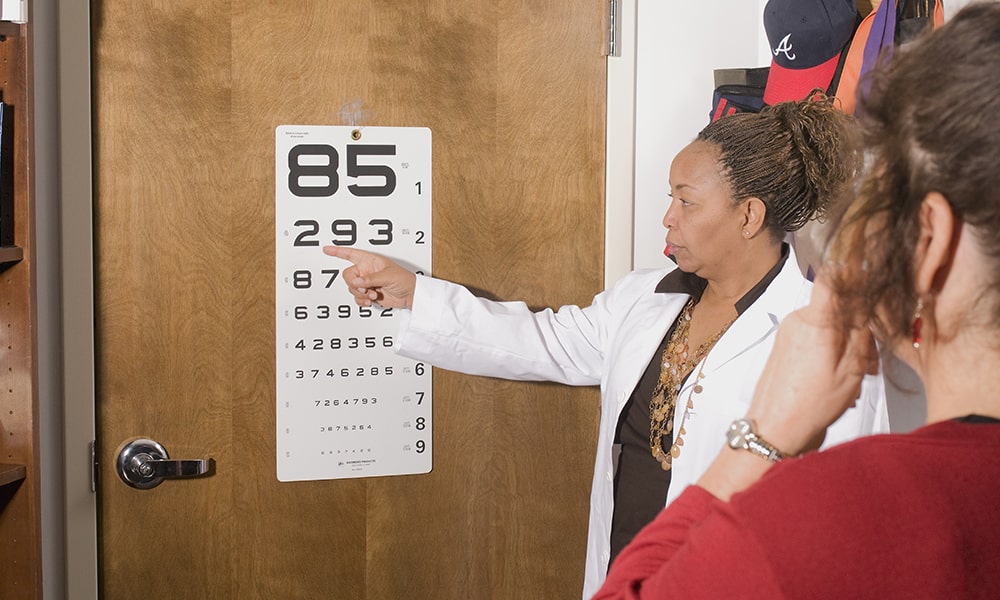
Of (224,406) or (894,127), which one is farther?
(224,406)

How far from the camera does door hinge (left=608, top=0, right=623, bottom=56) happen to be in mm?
1785

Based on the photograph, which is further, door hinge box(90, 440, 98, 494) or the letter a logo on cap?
door hinge box(90, 440, 98, 494)

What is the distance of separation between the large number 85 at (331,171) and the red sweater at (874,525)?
121cm

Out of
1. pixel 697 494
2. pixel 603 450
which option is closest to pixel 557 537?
pixel 603 450

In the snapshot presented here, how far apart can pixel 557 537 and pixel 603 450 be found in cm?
35

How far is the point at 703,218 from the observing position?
1.49 meters

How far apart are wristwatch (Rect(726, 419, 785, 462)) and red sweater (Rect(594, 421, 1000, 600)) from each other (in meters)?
0.08

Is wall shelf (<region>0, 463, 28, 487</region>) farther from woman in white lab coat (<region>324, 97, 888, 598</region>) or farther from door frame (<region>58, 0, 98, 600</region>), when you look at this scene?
woman in white lab coat (<region>324, 97, 888, 598</region>)

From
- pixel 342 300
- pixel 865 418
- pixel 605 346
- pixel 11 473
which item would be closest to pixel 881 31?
pixel 865 418

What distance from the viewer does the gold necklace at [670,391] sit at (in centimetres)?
146

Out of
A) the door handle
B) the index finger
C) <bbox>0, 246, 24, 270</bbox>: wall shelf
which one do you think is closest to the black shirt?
A: the index finger

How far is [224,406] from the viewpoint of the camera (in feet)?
5.51

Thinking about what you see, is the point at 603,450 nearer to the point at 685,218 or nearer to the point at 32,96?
the point at 685,218

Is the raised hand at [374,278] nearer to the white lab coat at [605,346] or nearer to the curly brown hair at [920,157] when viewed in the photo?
the white lab coat at [605,346]
